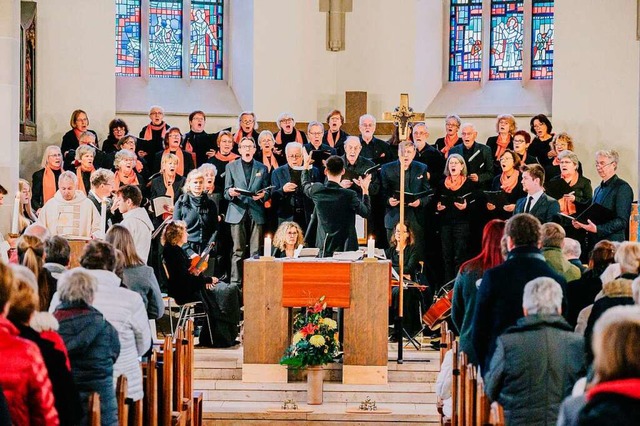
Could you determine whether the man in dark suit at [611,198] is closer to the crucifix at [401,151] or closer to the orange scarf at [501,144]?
the crucifix at [401,151]

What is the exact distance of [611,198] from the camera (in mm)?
10992

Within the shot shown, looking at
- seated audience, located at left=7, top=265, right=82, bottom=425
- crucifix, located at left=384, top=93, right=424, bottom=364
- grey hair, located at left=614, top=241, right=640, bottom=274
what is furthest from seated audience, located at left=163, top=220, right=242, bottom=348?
seated audience, located at left=7, top=265, right=82, bottom=425

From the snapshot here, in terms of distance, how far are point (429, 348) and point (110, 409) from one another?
5.55 m

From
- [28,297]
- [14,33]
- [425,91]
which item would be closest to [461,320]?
[28,297]

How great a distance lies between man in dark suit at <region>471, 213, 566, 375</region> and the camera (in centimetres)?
607

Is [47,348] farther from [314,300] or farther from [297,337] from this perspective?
[314,300]

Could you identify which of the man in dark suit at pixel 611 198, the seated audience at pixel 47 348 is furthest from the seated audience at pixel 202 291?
the seated audience at pixel 47 348

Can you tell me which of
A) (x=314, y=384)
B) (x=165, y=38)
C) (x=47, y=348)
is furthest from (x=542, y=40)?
(x=47, y=348)

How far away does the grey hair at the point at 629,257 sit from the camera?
243 inches

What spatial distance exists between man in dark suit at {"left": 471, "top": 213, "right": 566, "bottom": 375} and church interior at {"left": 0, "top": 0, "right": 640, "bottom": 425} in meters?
8.03

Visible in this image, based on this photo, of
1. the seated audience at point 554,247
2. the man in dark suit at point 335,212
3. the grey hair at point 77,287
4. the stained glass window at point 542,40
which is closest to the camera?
the grey hair at point 77,287

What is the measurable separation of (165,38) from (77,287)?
1162cm

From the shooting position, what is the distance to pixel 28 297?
4.75 m

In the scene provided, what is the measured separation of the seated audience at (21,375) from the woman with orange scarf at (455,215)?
24.9 ft
